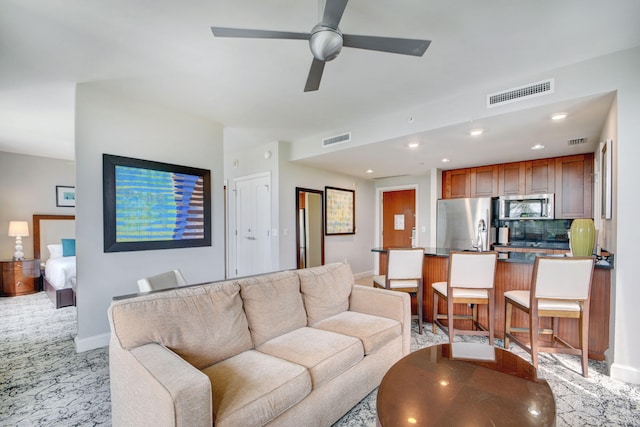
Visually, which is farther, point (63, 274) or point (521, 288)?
point (63, 274)

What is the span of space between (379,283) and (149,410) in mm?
2658

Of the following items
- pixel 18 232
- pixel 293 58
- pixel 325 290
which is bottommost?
pixel 325 290

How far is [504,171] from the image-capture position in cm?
497

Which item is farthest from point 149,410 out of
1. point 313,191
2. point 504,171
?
point 504,171

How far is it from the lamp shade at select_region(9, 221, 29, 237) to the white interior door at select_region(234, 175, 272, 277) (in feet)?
11.5

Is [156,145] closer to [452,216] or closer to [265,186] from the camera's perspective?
[265,186]

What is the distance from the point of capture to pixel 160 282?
2.27 m

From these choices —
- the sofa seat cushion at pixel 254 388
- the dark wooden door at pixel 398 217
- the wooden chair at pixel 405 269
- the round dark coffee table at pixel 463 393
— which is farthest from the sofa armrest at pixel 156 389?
the dark wooden door at pixel 398 217

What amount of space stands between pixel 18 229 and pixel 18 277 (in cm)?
80

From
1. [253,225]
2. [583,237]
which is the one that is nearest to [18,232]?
[253,225]

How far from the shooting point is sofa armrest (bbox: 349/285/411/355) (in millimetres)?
2355

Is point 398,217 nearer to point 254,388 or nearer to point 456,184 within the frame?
point 456,184

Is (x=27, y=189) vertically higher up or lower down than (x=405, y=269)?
higher up

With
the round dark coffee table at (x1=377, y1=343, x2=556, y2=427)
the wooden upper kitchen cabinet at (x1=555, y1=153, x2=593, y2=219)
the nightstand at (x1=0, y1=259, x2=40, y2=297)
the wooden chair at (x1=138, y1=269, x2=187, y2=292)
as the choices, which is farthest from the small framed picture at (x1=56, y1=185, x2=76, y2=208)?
the wooden upper kitchen cabinet at (x1=555, y1=153, x2=593, y2=219)
